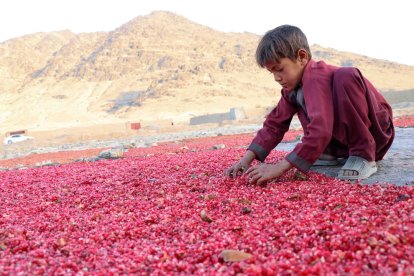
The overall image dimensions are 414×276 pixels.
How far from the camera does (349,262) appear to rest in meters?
2.44

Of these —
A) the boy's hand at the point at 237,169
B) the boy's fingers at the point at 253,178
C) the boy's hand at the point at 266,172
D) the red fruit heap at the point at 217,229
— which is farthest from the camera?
the boy's hand at the point at 237,169

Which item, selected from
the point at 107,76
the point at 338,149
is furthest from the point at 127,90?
the point at 338,149

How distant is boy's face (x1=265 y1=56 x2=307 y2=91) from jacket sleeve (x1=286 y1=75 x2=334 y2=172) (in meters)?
0.24

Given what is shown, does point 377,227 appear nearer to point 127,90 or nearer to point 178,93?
point 178,93

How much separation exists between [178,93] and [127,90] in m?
13.2

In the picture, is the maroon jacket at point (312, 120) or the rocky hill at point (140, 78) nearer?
the maroon jacket at point (312, 120)

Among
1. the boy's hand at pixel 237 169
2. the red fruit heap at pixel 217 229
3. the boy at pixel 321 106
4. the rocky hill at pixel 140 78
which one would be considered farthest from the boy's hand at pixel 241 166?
the rocky hill at pixel 140 78

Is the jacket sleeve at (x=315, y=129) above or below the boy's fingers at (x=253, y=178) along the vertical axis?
above

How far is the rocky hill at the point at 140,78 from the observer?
62875mm

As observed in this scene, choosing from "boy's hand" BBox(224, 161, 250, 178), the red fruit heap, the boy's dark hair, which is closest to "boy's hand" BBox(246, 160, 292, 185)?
the red fruit heap

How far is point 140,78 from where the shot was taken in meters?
80.0

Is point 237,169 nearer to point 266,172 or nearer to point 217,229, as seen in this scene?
point 266,172

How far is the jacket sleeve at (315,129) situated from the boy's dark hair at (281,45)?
40cm

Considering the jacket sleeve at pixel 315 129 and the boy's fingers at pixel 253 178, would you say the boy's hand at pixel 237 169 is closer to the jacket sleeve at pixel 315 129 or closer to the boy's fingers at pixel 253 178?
the boy's fingers at pixel 253 178
